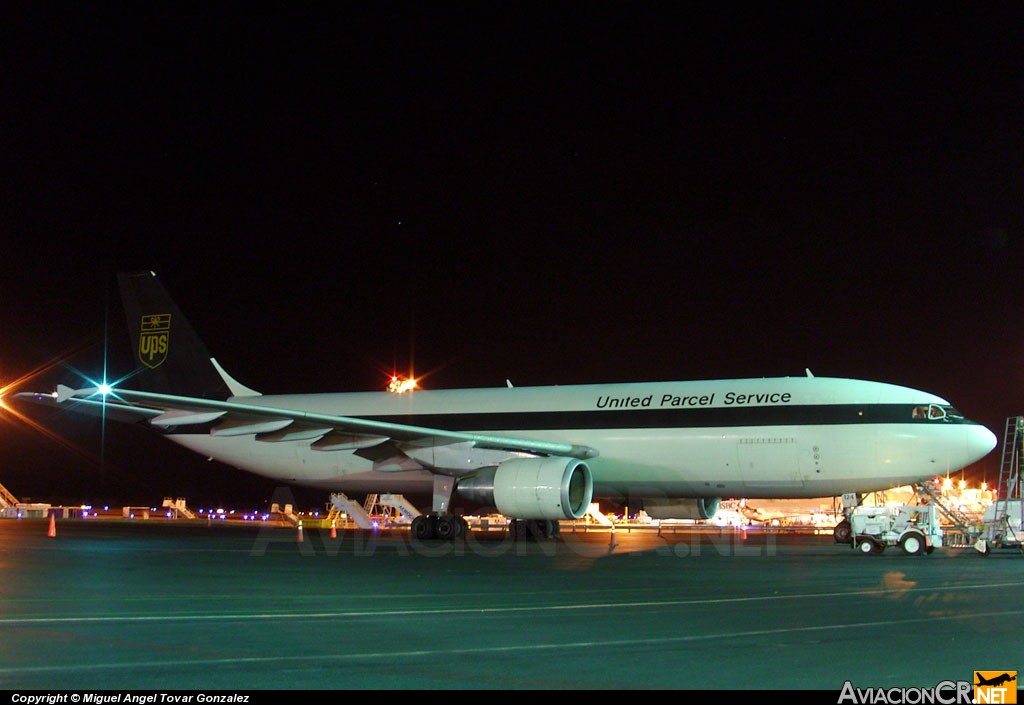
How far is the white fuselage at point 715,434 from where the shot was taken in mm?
24031

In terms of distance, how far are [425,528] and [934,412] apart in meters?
11.8

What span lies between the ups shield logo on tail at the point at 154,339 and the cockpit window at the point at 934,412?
20.7 m

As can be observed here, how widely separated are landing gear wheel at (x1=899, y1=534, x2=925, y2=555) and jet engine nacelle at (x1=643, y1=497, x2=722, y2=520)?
5.59m

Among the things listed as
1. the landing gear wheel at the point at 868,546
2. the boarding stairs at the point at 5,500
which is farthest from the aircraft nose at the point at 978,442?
the boarding stairs at the point at 5,500

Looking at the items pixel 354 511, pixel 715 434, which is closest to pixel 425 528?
pixel 715 434

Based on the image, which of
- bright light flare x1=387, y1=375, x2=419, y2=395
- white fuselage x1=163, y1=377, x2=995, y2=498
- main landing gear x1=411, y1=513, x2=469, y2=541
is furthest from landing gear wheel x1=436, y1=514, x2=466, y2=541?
bright light flare x1=387, y1=375, x2=419, y2=395

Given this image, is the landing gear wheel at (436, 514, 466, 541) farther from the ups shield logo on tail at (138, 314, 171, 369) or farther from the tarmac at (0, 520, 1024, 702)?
the ups shield logo on tail at (138, 314, 171, 369)

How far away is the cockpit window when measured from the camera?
953 inches

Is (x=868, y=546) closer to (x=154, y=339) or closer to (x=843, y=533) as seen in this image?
(x=843, y=533)

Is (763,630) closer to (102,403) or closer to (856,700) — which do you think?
(856,700)

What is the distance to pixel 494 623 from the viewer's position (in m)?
9.44

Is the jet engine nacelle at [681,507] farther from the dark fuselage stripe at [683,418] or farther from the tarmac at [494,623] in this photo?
the tarmac at [494,623]

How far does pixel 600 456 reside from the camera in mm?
26047

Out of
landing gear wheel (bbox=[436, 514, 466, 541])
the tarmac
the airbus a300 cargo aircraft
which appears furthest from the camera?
landing gear wheel (bbox=[436, 514, 466, 541])
